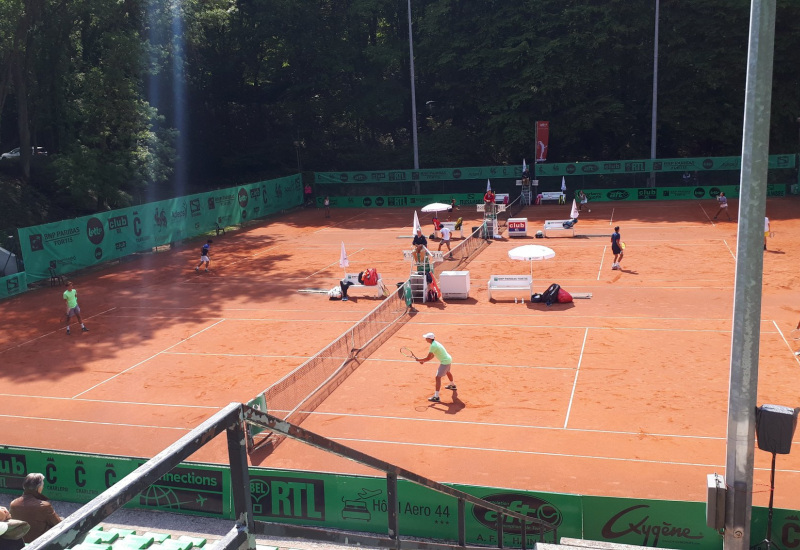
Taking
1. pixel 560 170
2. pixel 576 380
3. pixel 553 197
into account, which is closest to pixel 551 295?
pixel 576 380

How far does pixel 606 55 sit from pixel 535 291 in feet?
116

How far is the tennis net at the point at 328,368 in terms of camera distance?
1647 centimetres

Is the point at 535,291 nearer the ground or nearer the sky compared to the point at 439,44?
nearer the ground

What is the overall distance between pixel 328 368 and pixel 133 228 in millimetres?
23575

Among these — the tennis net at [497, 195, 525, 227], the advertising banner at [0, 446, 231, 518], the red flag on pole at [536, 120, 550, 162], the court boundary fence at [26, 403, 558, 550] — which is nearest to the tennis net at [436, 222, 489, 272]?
the tennis net at [497, 195, 525, 227]

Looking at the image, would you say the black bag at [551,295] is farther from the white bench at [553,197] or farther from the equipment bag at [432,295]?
the white bench at [553,197]

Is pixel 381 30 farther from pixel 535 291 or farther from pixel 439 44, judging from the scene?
pixel 535 291

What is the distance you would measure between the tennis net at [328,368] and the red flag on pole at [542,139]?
34.0m

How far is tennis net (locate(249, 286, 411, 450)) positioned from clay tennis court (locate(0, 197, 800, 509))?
407 millimetres

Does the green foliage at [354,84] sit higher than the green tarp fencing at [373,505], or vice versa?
the green foliage at [354,84]

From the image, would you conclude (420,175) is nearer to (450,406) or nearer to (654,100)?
(654,100)

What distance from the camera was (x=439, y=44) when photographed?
6125 cm

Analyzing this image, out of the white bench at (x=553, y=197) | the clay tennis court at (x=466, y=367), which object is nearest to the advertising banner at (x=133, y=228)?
the clay tennis court at (x=466, y=367)

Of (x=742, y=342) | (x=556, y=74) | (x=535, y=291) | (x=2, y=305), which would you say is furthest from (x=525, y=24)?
(x=742, y=342)
